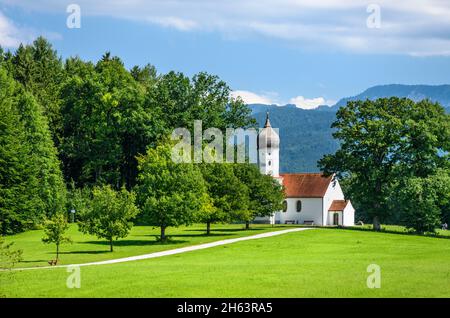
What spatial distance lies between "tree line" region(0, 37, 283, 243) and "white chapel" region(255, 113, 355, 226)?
1084 cm

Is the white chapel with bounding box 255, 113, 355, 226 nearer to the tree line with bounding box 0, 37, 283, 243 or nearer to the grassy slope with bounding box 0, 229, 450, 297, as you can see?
the tree line with bounding box 0, 37, 283, 243

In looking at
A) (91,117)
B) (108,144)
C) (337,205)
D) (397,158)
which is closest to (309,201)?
(337,205)

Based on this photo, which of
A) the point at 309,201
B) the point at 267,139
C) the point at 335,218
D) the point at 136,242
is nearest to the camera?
the point at 136,242

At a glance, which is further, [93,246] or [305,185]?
[305,185]

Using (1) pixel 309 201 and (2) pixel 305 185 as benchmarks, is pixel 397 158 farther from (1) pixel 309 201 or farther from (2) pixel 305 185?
(2) pixel 305 185

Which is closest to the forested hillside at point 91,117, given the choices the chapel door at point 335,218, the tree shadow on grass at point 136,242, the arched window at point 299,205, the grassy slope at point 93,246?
the grassy slope at point 93,246

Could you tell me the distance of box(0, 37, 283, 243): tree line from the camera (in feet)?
191

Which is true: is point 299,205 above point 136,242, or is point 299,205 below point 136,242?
above

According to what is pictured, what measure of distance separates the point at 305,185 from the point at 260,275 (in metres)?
65.4

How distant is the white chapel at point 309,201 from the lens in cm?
9394

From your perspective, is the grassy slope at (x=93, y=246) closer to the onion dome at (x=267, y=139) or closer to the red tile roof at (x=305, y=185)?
the red tile roof at (x=305, y=185)

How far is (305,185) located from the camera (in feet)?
316

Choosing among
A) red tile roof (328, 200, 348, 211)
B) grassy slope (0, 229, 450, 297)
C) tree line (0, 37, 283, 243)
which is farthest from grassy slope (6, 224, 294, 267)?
red tile roof (328, 200, 348, 211)

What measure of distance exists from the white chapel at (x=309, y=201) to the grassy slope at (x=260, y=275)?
147ft
